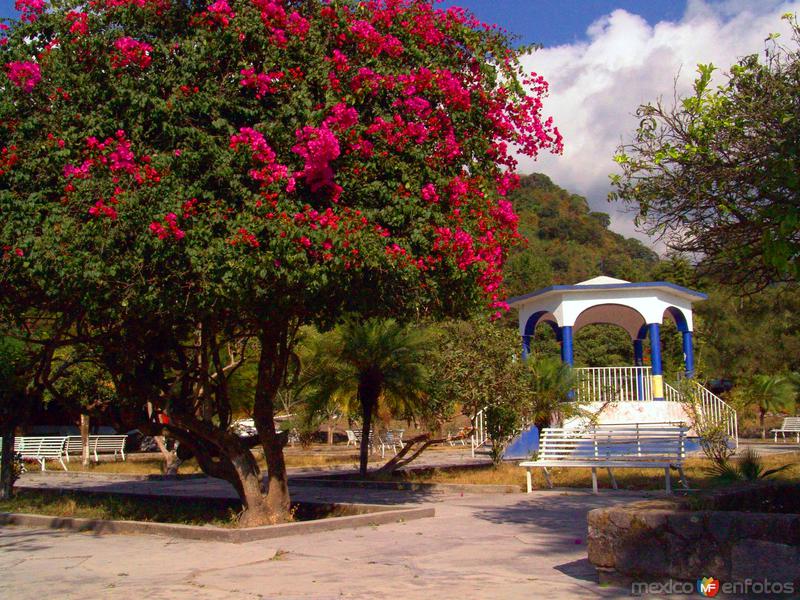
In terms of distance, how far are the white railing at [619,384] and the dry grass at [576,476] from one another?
4.38 m

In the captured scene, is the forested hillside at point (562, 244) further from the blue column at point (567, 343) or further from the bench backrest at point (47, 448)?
the bench backrest at point (47, 448)

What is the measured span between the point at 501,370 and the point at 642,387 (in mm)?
7797

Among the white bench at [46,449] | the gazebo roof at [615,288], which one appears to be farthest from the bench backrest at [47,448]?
the gazebo roof at [615,288]

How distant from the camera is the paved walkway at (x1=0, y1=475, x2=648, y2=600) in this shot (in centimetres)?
622

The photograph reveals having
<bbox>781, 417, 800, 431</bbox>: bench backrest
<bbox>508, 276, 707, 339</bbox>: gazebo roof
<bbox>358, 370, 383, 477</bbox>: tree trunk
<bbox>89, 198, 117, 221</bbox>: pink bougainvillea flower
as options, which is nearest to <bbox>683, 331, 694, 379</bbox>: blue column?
<bbox>508, 276, 707, 339</bbox>: gazebo roof

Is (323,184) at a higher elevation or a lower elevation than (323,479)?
higher

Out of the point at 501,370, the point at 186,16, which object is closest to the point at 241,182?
the point at 186,16

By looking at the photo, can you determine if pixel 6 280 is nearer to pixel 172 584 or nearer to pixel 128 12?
pixel 128 12

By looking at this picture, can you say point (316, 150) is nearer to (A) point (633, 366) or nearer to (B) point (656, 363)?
(B) point (656, 363)

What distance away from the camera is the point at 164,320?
9906 mm

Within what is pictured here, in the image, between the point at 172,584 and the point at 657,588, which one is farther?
the point at 172,584

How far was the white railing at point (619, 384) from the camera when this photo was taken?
2183 centimetres

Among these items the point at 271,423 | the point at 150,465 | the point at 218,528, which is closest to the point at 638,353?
the point at 150,465

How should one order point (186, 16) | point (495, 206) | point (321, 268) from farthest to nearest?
point (495, 206), point (186, 16), point (321, 268)
